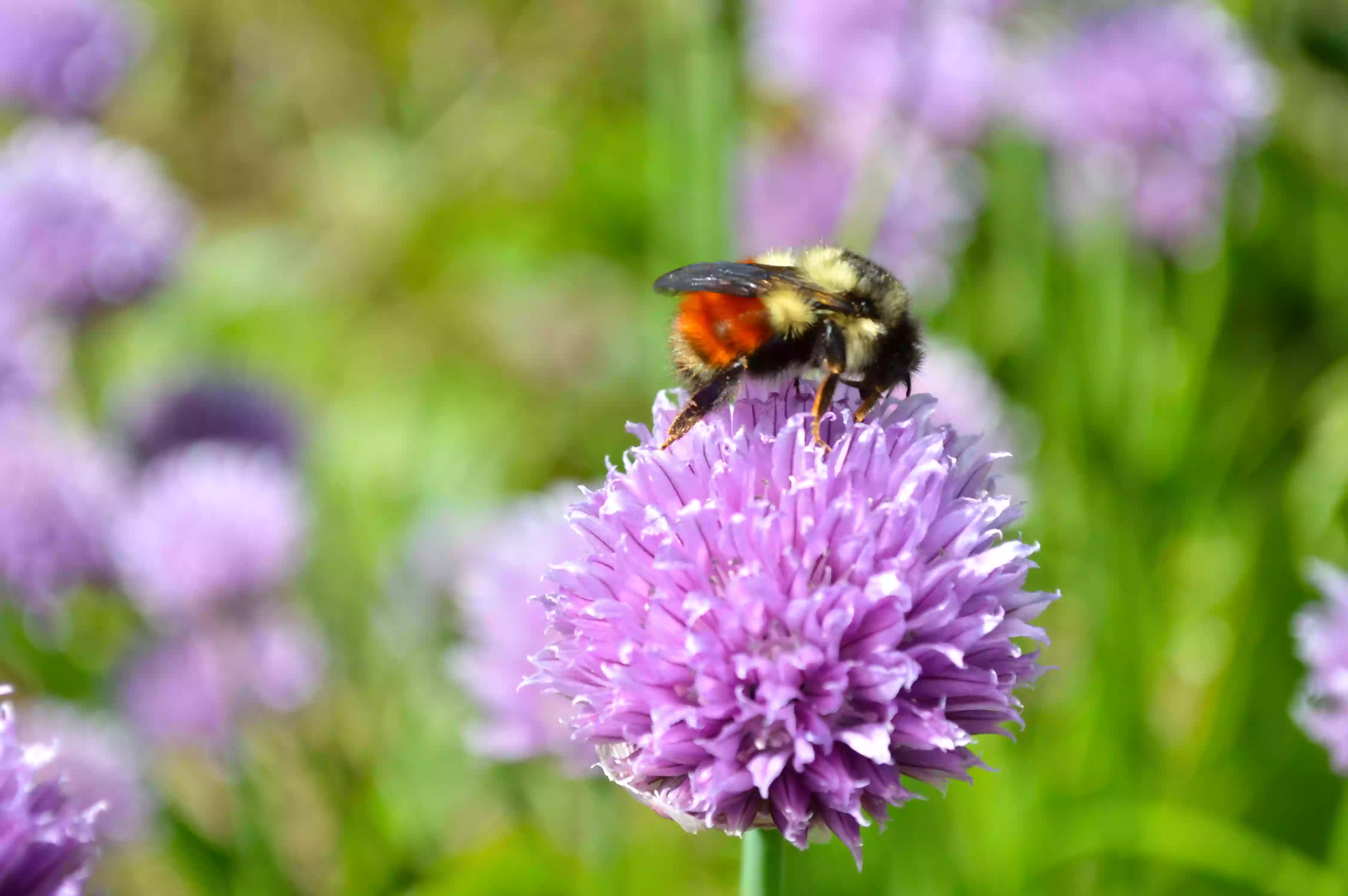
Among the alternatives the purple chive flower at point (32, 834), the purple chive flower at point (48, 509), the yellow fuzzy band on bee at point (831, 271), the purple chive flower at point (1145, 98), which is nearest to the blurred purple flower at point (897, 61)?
the purple chive flower at point (1145, 98)

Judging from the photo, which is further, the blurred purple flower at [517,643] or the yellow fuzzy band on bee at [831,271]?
the blurred purple flower at [517,643]

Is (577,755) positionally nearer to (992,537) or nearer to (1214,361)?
(992,537)

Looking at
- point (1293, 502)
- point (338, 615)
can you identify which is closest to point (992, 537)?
point (1293, 502)

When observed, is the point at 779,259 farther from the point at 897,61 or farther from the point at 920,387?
the point at 897,61

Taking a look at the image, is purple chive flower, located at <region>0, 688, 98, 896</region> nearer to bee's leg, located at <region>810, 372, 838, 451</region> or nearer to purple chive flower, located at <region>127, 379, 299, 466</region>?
bee's leg, located at <region>810, 372, 838, 451</region>

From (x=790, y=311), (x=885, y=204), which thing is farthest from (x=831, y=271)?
(x=885, y=204)

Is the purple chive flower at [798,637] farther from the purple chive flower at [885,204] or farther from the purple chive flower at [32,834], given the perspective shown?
the purple chive flower at [885,204]
